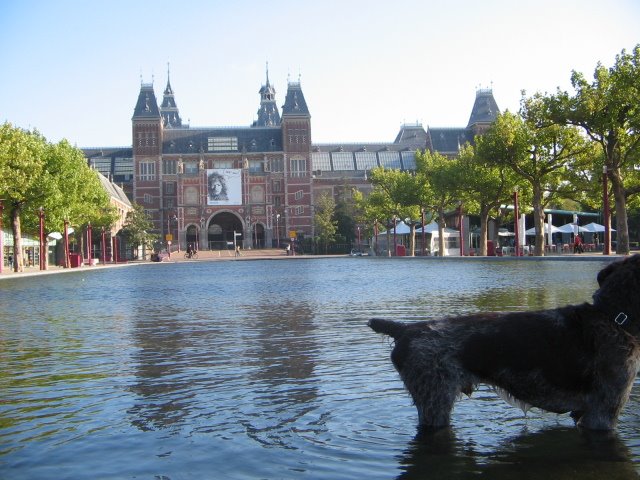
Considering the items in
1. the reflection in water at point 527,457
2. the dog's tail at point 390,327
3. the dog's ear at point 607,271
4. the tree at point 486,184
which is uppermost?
the tree at point 486,184

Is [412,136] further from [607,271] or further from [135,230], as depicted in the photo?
[607,271]

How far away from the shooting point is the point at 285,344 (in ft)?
29.5

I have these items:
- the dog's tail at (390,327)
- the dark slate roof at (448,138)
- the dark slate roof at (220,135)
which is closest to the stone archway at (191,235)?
the dark slate roof at (220,135)

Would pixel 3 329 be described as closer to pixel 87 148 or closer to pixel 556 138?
pixel 556 138

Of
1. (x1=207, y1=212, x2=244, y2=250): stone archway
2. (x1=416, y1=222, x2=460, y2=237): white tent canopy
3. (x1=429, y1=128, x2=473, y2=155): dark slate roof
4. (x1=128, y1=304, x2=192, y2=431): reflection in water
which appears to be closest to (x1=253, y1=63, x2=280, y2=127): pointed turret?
(x1=207, y1=212, x2=244, y2=250): stone archway

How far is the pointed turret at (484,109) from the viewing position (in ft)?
383

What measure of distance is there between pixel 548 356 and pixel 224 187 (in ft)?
361

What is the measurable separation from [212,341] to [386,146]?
415 feet

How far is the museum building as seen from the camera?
11238cm

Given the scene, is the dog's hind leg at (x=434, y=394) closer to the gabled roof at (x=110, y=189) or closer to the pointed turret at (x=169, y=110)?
the gabled roof at (x=110, y=189)

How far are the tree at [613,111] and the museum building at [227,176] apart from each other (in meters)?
76.5

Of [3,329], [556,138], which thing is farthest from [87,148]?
[3,329]

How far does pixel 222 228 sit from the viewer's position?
377 ft

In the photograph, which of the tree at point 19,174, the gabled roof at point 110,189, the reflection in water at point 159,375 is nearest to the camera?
the reflection in water at point 159,375
